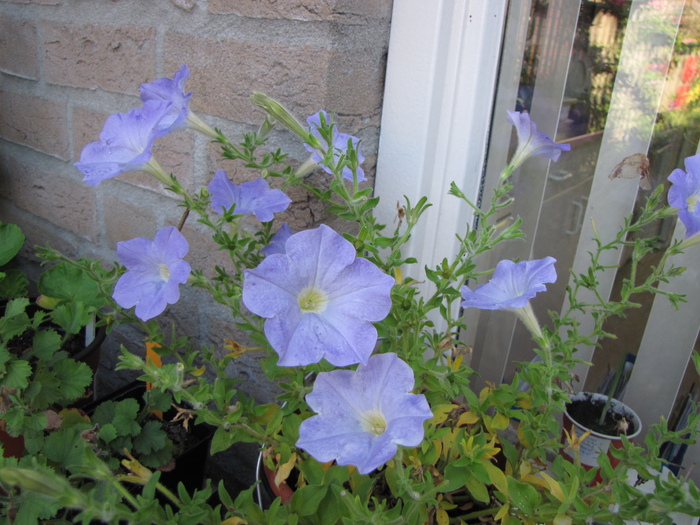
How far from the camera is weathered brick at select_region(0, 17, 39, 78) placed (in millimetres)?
1148

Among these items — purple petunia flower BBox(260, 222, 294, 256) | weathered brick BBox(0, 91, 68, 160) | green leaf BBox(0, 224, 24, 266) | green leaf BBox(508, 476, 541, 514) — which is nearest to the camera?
green leaf BBox(508, 476, 541, 514)

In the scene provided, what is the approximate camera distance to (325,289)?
54 cm

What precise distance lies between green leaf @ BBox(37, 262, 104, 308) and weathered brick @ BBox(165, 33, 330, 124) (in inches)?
13.4

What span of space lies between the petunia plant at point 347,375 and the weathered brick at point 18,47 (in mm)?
703

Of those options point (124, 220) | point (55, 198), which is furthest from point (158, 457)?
point (55, 198)

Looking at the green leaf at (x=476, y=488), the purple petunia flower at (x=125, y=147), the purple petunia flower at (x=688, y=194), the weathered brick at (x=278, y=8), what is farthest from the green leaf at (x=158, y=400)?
the purple petunia flower at (x=688, y=194)

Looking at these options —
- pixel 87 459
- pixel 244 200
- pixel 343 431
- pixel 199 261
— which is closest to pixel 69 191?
pixel 199 261

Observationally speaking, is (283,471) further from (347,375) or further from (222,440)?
(347,375)

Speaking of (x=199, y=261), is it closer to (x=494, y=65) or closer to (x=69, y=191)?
(x=69, y=191)

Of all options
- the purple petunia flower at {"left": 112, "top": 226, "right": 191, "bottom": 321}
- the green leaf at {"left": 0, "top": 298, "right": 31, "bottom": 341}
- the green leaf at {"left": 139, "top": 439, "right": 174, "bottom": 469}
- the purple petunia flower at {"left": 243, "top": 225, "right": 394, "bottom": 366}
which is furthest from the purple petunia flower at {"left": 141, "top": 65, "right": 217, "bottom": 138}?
the green leaf at {"left": 139, "top": 439, "right": 174, "bottom": 469}

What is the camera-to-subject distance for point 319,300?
540 mm

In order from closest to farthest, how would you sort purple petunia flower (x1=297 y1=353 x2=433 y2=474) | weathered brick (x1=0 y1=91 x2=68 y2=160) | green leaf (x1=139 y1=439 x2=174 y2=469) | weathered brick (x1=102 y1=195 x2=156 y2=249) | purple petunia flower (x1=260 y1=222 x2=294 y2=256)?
purple petunia flower (x1=297 y1=353 x2=433 y2=474) → purple petunia flower (x1=260 y1=222 x2=294 y2=256) → green leaf (x1=139 y1=439 x2=174 y2=469) → weathered brick (x1=102 y1=195 x2=156 y2=249) → weathered brick (x1=0 y1=91 x2=68 y2=160)

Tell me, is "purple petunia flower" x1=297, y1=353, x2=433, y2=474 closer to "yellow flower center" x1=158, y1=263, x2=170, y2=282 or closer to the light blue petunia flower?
the light blue petunia flower

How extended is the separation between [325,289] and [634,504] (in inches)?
13.7
